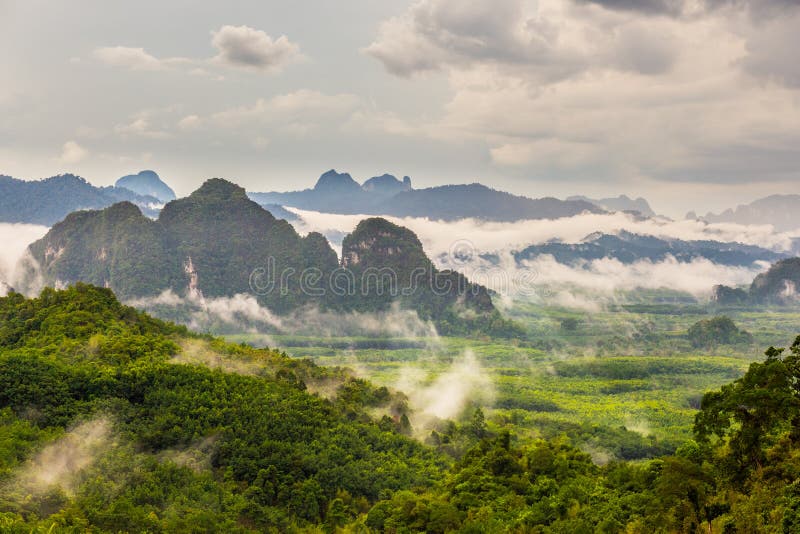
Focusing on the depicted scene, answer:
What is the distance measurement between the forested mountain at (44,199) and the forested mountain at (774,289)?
170800 mm

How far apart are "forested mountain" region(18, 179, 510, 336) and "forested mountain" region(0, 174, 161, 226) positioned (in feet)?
151

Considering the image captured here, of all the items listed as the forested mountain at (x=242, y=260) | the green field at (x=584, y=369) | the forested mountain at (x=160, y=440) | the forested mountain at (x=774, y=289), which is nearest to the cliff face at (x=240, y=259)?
the forested mountain at (x=242, y=260)

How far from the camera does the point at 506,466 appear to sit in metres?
28.8

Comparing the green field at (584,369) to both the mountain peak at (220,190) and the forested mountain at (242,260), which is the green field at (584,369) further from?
the mountain peak at (220,190)

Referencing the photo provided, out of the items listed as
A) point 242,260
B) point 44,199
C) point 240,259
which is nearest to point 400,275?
point 242,260

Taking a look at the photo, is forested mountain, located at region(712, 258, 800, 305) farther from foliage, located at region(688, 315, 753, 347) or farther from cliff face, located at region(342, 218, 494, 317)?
cliff face, located at region(342, 218, 494, 317)

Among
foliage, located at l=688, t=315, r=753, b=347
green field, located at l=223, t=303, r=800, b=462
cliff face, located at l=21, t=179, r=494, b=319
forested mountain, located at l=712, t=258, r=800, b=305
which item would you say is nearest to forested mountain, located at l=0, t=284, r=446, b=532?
green field, located at l=223, t=303, r=800, b=462

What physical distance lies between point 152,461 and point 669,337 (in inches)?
4141

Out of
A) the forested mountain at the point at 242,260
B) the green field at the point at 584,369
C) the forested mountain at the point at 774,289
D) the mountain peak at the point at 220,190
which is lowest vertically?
the green field at the point at 584,369

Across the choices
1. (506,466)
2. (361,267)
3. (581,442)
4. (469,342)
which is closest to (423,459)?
(506,466)

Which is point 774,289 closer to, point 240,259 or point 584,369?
point 584,369

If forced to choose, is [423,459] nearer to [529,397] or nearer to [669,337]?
[529,397]

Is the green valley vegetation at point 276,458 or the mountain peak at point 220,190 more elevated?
the mountain peak at point 220,190

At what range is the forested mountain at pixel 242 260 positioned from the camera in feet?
363
